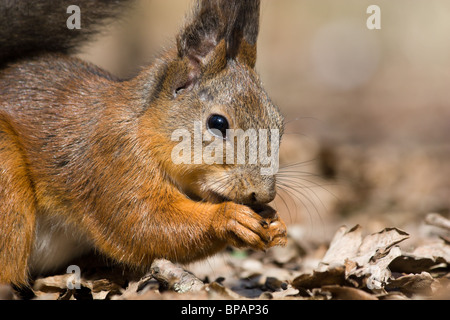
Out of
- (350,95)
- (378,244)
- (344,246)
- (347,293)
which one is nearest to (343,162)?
(344,246)

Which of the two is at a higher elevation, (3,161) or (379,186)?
(3,161)

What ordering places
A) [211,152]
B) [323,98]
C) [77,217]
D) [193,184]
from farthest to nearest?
1. [323,98]
2. [77,217]
3. [193,184]
4. [211,152]

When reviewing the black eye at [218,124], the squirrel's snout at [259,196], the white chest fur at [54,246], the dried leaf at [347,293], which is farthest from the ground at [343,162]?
the black eye at [218,124]

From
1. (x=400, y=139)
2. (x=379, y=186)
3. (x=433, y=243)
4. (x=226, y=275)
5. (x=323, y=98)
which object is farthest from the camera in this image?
(x=323, y=98)

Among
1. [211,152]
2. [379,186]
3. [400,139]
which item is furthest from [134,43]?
[211,152]

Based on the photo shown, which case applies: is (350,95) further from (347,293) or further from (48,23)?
(347,293)

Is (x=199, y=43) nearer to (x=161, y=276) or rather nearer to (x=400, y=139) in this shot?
(x=161, y=276)

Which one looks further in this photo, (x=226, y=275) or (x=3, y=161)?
(x=226, y=275)

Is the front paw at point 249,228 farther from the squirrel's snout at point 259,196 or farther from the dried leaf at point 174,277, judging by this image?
the dried leaf at point 174,277
